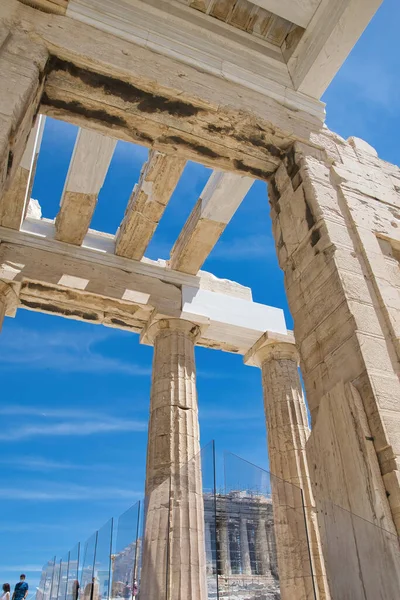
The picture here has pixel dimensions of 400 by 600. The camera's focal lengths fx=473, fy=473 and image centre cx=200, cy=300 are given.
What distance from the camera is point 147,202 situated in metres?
10.8

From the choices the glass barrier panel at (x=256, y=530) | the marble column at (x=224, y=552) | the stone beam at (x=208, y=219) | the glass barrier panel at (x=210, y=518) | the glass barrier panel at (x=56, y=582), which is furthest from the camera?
the glass barrier panel at (x=56, y=582)

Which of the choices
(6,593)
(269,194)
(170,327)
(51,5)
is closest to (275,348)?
(170,327)

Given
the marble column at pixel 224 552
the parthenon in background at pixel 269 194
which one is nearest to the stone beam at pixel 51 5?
the parthenon in background at pixel 269 194

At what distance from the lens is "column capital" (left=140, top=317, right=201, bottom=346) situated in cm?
1143

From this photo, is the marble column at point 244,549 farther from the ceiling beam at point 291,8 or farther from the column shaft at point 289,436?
the ceiling beam at point 291,8

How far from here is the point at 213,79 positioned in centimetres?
624

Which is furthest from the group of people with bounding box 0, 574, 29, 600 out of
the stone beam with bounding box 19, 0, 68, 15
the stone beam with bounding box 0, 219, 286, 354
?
the stone beam with bounding box 19, 0, 68, 15

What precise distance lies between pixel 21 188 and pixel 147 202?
8.99 ft

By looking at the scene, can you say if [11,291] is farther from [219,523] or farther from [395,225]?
[395,225]

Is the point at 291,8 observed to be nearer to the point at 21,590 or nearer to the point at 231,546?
the point at 231,546

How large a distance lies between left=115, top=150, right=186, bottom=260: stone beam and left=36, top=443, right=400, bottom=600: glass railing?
18.1ft

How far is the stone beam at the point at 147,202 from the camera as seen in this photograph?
1018 cm

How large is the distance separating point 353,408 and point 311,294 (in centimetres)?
156

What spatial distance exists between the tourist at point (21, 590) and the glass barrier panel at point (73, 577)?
1046mm
